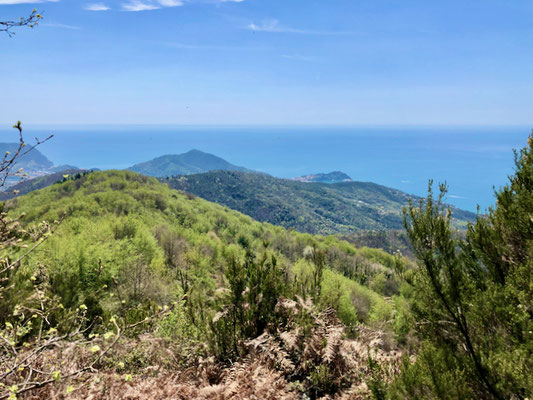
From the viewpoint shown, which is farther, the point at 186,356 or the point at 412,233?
the point at 186,356

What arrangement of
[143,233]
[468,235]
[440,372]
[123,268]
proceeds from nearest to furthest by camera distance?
[440,372], [468,235], [123,268], [143,233]

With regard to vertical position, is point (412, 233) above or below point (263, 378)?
above

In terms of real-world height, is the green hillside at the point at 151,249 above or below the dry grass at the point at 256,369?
below

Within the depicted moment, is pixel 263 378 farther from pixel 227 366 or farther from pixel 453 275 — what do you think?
pixel 453 275

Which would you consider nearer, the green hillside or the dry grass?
the dry grass

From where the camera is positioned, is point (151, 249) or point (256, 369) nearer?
point (256, 369)

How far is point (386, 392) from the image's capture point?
353cm

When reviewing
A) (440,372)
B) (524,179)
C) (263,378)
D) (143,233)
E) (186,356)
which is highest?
(524,179)

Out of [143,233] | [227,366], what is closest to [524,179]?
[227,366]

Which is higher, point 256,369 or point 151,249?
point 256,369

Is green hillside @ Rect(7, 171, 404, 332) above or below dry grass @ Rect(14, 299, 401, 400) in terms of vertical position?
below

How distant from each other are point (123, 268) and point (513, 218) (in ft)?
55.9

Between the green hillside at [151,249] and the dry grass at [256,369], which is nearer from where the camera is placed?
the dry grass at [256,369]

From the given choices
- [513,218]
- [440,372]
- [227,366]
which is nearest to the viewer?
[440,372]
